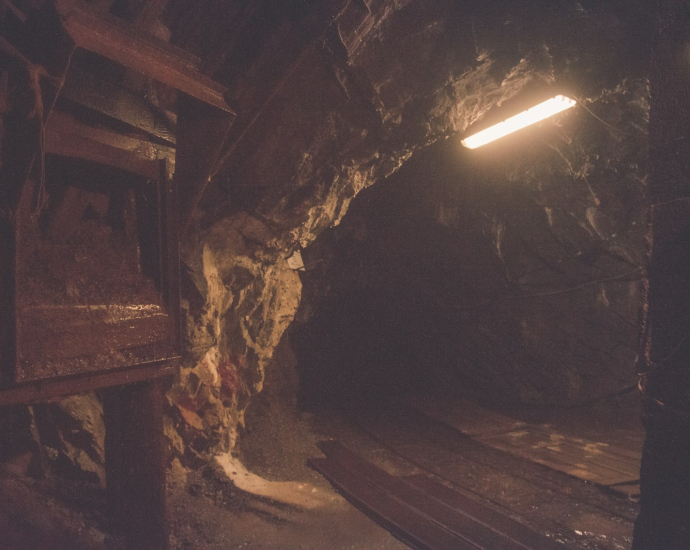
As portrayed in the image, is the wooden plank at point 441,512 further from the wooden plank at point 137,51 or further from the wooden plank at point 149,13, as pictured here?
the wooden plank at point 149,13

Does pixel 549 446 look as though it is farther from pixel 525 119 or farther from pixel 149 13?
pixel 149 13

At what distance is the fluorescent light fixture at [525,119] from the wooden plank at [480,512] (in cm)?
447

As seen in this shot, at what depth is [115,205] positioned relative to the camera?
318 centimetres

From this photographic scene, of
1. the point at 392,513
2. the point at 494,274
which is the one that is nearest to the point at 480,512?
the point at 392,513

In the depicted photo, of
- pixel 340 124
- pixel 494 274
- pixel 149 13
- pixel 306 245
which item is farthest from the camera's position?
pixel 494 274

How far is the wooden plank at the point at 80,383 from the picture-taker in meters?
2.48

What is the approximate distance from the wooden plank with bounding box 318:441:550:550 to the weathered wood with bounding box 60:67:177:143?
14.2 feet

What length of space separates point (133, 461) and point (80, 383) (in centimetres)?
76

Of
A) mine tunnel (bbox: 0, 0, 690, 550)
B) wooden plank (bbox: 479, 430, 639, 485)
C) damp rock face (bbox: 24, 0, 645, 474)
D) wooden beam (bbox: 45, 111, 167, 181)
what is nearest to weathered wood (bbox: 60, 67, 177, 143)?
mine tunnel (bbox: 0, 0, 690, 550)

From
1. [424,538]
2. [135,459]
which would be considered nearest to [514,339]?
[424,538]

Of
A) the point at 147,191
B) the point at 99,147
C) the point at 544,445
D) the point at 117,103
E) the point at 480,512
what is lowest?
the point at 480,512

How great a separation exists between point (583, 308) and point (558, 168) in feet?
8.88

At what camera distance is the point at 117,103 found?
3344 millimetres

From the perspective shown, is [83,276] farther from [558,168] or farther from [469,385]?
[469,385]
